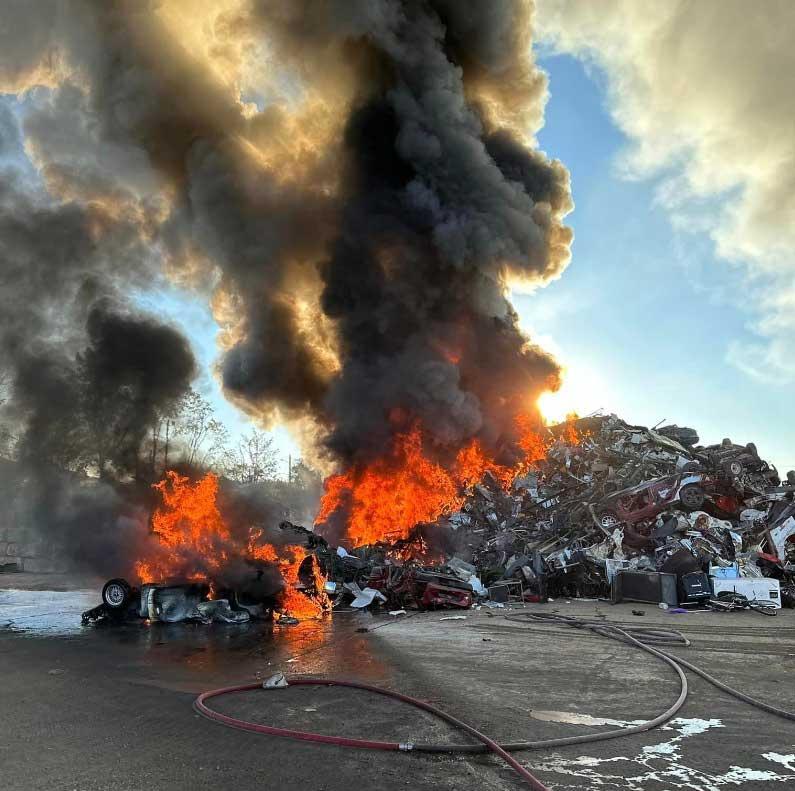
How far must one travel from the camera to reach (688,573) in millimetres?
14953

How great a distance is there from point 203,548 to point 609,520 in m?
14.3

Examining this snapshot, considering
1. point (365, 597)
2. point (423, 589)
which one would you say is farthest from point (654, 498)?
point (365, 597)

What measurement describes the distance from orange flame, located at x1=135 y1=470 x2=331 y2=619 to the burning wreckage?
39 mm

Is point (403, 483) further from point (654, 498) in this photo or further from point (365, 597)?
point (654, 498)

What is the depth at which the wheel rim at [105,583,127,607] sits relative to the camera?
42.4ft

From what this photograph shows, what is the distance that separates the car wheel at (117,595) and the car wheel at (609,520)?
15446 millimetres

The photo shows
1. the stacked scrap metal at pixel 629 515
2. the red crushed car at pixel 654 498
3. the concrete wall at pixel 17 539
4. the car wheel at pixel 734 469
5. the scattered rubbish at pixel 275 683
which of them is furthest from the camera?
the car wheel at pixel 734 469

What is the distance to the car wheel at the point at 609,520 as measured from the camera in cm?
1984

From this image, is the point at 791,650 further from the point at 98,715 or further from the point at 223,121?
the point at 223,121

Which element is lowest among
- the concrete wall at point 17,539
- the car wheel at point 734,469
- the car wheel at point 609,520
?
the concrete wall at point 17,539

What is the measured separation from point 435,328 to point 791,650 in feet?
31.4

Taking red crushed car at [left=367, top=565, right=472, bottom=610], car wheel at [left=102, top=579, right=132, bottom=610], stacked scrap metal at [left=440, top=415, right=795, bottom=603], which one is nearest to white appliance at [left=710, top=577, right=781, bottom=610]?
stacked scrap metal at [left=440, top=415, right=795, bottom=603]

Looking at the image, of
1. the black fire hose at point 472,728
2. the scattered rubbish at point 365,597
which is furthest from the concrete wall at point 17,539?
the black fire hose at point 472,728

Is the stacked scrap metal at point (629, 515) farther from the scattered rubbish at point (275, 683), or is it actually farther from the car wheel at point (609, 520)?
the scattered rubbish at point (275, 683)
